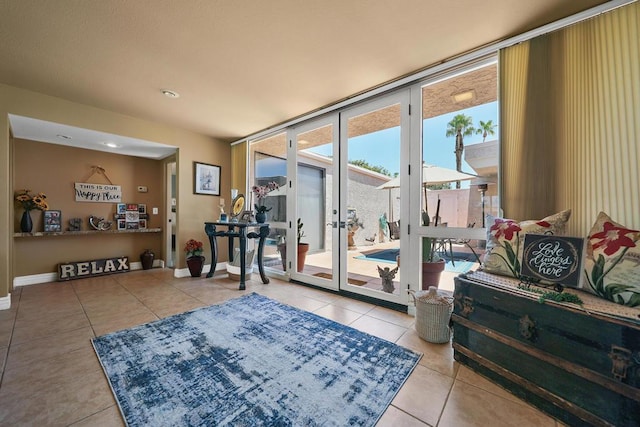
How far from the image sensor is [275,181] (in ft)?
13.8

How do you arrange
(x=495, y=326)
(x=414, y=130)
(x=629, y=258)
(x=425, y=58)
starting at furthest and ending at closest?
1. (x=414, y=130)
2. (x=425, y=58)
3. (x=495, y=326)
4. (x=629, y=258)

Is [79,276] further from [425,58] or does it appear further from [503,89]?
[503,89]

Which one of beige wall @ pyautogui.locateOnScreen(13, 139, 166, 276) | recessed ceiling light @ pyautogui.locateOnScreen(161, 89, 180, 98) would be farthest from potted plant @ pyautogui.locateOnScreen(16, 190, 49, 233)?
recessed ceiling light @ pyautogui.locateOnScreen(161, 89, 180, 98)

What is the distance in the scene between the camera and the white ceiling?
170 cm

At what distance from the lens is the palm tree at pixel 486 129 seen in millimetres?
2160

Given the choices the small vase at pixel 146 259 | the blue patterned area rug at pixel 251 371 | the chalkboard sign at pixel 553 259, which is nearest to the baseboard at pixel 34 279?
the small vase at pixel 146 259

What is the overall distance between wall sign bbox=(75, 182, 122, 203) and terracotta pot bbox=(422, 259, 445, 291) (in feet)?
17.2

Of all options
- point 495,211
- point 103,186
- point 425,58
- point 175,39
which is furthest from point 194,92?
point 495,211

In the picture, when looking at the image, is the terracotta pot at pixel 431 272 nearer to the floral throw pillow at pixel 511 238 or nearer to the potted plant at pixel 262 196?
the floral throw pillow at pixel 511 238

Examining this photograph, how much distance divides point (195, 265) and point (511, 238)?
13.8 feet

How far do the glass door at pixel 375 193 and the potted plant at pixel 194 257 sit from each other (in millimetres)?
2480

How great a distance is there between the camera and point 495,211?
212 cm

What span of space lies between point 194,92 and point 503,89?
3.14 m

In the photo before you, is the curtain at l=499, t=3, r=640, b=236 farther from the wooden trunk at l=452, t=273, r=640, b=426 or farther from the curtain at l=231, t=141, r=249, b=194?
the curtain at l=231, t=141, r=249, b=194
